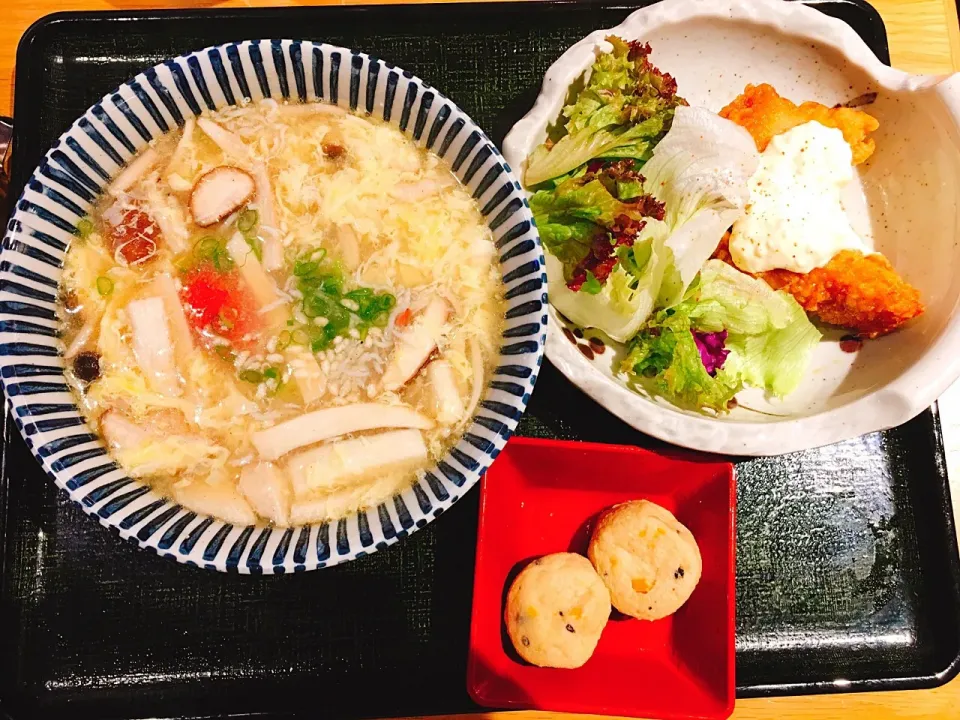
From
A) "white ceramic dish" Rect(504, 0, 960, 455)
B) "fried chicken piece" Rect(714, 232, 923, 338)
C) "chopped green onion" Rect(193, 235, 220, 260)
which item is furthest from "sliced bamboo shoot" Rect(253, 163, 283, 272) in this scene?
"fried chicken piece" Rect(714, 232, 923, 338)

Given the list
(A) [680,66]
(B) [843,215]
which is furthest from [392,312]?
(B) [843,215]

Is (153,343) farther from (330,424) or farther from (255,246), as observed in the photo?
(330,424)

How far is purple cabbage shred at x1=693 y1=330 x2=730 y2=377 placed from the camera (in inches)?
76.8

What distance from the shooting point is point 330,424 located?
1.56 m

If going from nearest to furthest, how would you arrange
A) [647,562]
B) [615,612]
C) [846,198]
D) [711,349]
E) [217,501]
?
[217,501], [647,562], [615,612], [711,349], [846,198]

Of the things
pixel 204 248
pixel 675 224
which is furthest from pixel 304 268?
pixel 675 224

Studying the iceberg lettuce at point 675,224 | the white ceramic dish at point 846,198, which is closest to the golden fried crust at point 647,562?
the white ceramic dish at point 846,198

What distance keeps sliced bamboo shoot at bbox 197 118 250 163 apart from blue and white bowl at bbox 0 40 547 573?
0.04 metres

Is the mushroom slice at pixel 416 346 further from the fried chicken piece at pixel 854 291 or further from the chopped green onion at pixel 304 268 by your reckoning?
the fried chicken piece at pixel 854 291

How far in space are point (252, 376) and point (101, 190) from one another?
54cm

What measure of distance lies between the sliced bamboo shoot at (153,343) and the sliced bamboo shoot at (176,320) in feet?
0.04

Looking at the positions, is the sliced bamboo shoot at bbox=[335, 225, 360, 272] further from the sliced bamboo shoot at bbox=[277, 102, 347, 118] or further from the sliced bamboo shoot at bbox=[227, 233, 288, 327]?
the sliced bamboo shoot at bbox=[277, 102, 347, 118]

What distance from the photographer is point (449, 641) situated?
178cm

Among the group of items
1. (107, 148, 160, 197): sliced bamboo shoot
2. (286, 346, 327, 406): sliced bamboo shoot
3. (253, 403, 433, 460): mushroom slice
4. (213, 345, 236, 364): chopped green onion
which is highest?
(107, 148, 160, 197): sliced bamboo shoot
